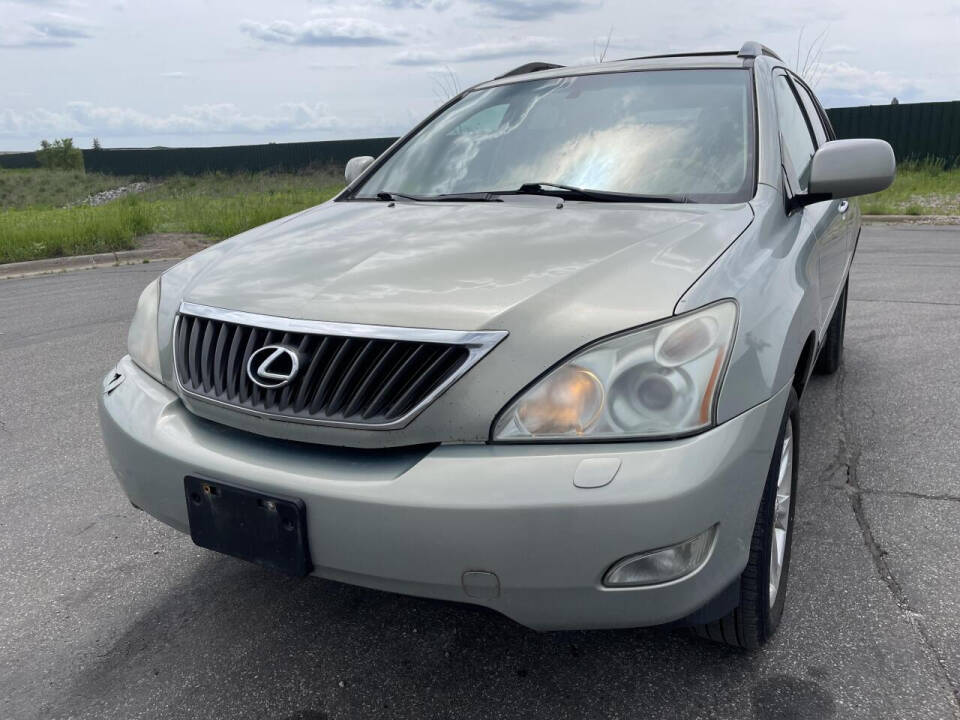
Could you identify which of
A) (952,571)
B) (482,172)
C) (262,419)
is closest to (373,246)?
(262,419)

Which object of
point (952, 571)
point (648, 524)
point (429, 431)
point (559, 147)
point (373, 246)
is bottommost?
point (952, 571)

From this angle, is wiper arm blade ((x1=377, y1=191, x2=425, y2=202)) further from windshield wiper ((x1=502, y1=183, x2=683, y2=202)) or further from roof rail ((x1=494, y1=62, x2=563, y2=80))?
roof rail ((x1=494, y1=62, x2=563, y2=80))

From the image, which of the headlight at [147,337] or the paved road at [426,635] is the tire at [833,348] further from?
the headlight at [147,337]

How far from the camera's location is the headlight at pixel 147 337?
2.22 metres

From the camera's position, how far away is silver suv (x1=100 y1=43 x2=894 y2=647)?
1621 mm

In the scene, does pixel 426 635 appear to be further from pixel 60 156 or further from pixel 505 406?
pixel 60 156

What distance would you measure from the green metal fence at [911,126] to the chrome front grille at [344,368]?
2023cm

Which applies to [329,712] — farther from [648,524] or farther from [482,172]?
[482,172]

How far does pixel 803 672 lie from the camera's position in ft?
6.84

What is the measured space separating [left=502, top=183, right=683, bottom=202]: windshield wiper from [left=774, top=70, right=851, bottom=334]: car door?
561mm

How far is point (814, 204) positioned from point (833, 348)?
1749 millimetres

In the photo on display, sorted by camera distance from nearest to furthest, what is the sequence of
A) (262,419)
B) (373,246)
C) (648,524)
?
(648,524)
(262,419)
(373,246)

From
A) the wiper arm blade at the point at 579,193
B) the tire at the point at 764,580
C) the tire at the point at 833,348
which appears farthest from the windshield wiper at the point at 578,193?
the tire at the point at 833,348

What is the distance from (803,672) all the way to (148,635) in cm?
182
